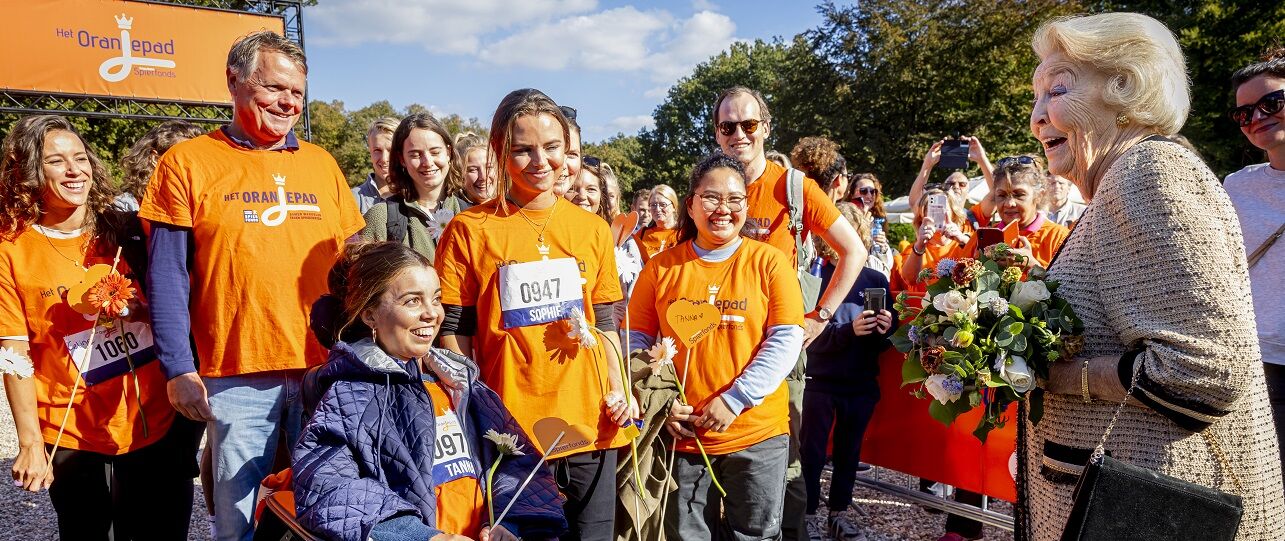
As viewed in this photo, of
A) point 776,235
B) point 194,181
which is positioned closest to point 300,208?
point 194,181

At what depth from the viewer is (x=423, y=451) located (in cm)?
213

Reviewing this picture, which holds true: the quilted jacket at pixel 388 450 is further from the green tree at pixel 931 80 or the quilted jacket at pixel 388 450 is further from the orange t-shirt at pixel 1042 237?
the green tree at pixel 931 80

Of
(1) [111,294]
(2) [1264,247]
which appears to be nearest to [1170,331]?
(2) [1264,247]

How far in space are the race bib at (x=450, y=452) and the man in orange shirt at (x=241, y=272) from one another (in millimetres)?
719

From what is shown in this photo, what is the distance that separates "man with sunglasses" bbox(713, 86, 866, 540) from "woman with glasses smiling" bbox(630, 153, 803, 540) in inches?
16.8

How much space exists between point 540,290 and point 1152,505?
180 centimetres

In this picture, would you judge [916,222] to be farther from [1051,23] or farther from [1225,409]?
[1225,409]

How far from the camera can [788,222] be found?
12.4 ft

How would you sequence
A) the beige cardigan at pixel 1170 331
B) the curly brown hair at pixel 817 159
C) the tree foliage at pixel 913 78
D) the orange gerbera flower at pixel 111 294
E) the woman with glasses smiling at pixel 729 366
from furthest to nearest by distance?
the tree foliage at pixel 913 78
the curly brown hair at pixel 817 159
the woman with glasses smiling at pixel 729 366
the orange gerbera flower at pixel 111 294
the beige cardigan at pixel 1170 331

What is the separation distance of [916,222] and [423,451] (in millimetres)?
4330

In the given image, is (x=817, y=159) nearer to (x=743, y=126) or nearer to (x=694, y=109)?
(x=743, y=126)

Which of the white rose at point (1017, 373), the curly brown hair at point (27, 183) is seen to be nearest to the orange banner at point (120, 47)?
the curly brown hair at point (27, 183)

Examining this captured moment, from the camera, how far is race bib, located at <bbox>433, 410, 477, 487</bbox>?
222 centimetres

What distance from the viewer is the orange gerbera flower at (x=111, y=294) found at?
2725 mm
